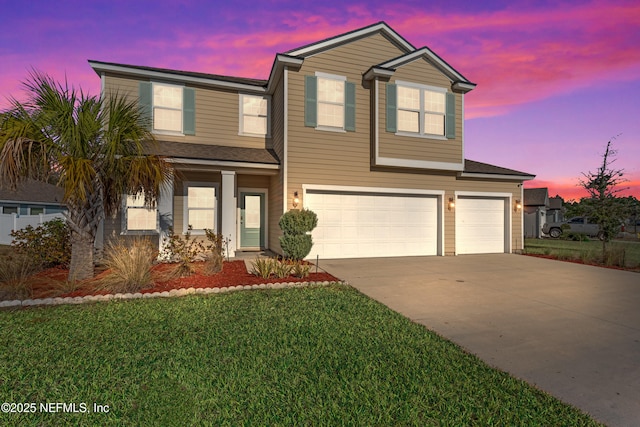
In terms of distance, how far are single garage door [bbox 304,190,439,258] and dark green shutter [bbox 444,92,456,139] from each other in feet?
8.19

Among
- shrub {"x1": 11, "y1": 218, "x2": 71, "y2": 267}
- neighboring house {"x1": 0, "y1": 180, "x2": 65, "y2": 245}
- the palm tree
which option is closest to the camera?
the palm tree

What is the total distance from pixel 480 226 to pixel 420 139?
462 centimetres

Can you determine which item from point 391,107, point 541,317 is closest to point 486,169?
point 391,107

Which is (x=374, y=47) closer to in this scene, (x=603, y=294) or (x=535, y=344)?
(x=603, y=294)

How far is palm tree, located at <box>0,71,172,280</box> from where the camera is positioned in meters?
5.70

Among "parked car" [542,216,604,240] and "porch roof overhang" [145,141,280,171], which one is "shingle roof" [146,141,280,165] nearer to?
"porch roof overhang" [145,141,280,171]

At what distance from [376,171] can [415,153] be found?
162cm

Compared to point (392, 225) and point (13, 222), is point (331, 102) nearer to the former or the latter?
point (392, 225)

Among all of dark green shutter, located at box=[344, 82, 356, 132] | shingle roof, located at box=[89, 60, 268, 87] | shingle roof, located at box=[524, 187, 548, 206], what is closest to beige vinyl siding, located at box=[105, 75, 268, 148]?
shingle roof, located at box=[89, 60, 268, 87]

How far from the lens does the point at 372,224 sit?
11.1 metres

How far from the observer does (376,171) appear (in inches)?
427

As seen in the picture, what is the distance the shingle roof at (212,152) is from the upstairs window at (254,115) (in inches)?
33.2

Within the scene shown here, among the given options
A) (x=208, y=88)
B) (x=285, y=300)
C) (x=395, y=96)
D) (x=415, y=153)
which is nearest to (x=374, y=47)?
(x=395, y=96)

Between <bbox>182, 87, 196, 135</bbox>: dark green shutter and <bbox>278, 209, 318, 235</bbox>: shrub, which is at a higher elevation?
<bbox>182, 87, 196, 135</bbox>: dark green shutter
